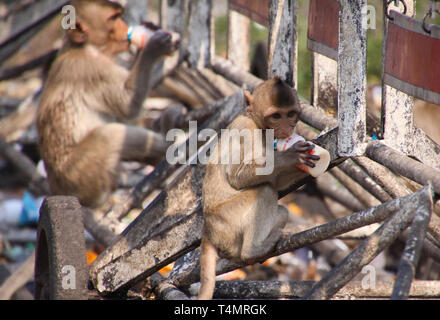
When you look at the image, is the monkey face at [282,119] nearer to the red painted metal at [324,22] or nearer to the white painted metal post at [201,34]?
the red painted metal at [324,22]

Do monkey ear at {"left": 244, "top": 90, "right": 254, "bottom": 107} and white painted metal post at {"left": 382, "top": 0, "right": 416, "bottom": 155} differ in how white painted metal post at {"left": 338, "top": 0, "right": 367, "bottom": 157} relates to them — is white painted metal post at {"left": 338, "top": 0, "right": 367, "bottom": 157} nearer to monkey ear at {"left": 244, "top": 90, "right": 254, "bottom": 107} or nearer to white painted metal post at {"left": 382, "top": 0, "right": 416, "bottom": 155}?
white painted metal post at {"left": 382, "top": 0, "right": 416, "bottom": 155}

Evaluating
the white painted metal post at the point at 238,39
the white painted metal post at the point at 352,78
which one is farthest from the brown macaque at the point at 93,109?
the white painted metal post at the point at 352,78

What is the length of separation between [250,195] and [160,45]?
7.28ft

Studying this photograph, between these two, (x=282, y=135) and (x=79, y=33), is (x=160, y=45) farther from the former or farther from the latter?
(x=282, y=135)

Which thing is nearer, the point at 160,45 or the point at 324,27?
the point at 324,27

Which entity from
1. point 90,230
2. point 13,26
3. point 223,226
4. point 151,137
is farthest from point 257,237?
point 13,26

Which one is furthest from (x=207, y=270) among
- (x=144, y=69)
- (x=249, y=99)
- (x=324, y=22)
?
(x=144, y=69)

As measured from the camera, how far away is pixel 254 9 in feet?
13.8

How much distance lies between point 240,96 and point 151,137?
1.50m

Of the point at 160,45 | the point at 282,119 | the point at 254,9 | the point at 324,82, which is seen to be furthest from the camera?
the point at 160,45

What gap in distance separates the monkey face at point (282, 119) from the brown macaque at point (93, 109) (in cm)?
219

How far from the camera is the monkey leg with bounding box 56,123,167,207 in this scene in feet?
16.1

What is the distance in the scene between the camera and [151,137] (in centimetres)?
499

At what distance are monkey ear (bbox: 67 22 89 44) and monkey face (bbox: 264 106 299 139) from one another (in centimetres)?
276
